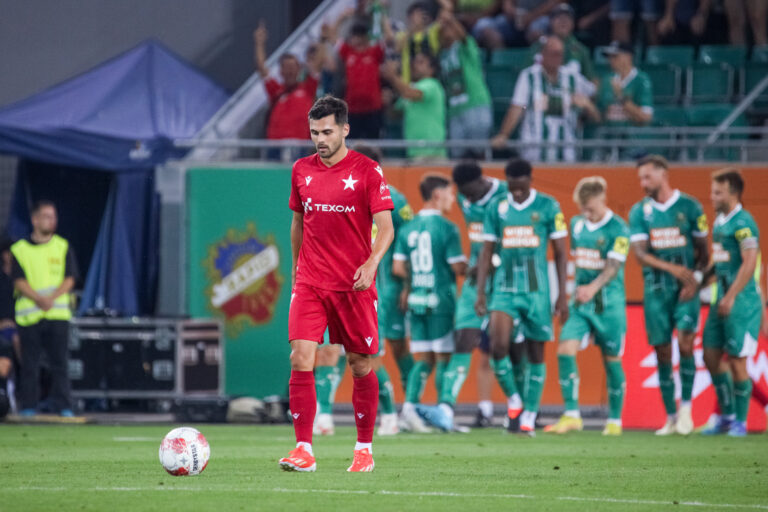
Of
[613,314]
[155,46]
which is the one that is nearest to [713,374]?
[613,314]

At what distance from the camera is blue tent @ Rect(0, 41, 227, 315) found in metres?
17.8

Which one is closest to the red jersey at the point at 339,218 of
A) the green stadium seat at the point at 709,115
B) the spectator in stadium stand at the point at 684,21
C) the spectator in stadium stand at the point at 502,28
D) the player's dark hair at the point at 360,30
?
the player's dark hair at the point at 360,30

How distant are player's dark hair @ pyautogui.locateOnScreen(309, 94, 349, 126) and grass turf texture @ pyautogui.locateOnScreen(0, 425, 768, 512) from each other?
2209 mm

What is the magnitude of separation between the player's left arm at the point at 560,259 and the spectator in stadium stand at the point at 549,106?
13.5 feet

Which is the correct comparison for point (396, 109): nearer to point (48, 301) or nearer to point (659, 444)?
point (48, 301)

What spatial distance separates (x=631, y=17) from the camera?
66.7 ft

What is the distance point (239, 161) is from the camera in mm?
17969

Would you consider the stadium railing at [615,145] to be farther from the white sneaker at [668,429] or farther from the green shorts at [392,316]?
the white sneaker at [668,429]

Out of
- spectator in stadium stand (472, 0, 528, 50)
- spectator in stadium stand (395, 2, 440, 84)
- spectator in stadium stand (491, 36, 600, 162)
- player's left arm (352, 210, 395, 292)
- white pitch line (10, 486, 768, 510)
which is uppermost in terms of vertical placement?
spectator in stadium stand (472, 0, 528, 50)

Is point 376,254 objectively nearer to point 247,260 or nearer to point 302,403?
point 302,403

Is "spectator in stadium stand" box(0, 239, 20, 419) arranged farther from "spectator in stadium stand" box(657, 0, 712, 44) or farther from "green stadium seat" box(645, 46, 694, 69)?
"spectator in stadium stand" box(657, 0, 712, 44)

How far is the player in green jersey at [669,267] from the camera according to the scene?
13758mm

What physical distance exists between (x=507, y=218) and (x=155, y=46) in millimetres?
8592

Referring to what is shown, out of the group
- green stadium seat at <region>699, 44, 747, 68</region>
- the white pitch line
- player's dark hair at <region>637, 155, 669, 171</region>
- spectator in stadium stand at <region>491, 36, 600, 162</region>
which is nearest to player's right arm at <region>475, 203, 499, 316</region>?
player's dark hair at <region>637, 155, 669, 171</region>
